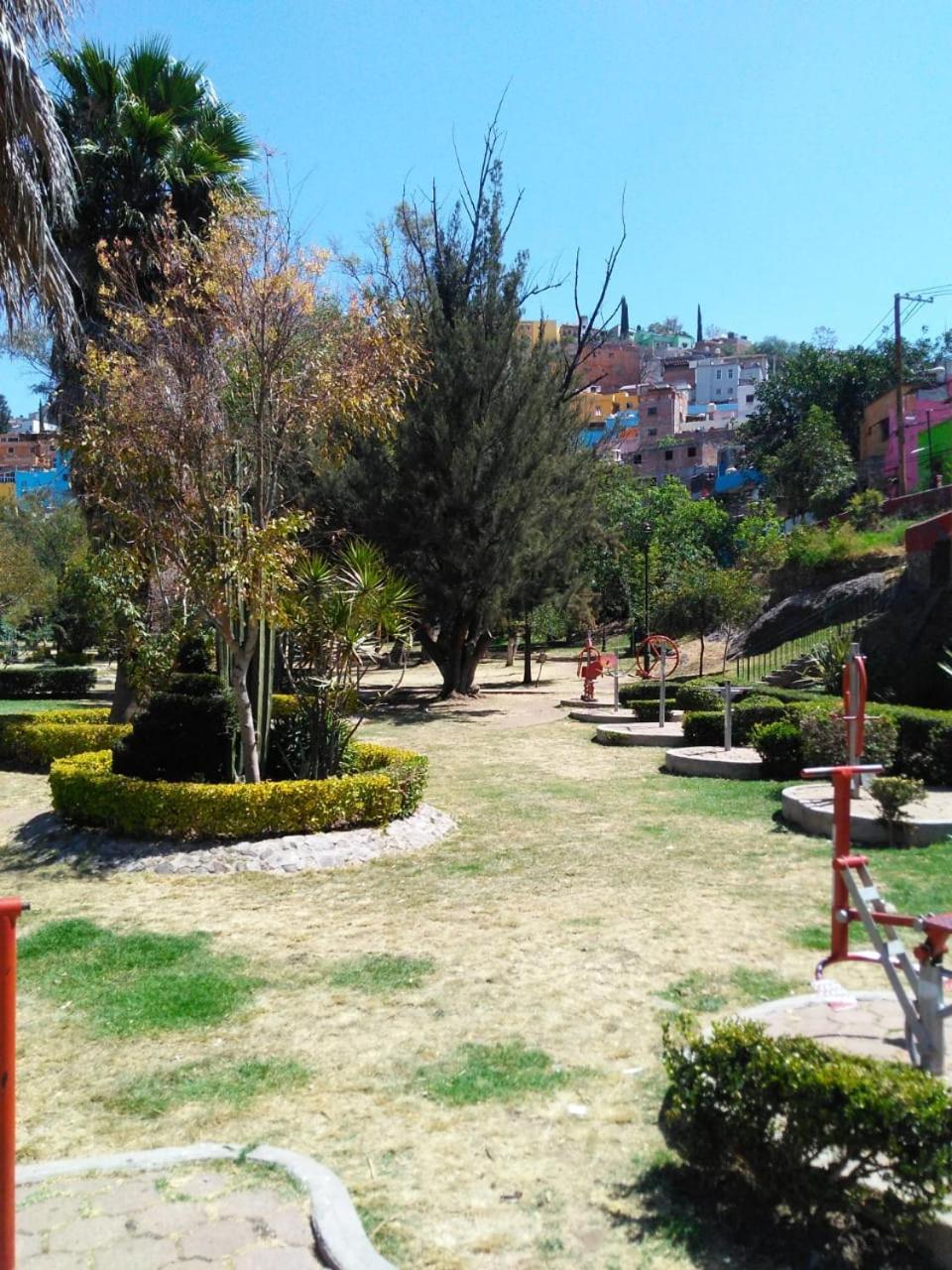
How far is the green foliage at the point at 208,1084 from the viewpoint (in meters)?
4.52

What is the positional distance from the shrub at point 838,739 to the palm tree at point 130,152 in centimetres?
1137

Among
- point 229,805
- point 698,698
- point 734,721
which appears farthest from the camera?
point 698,698

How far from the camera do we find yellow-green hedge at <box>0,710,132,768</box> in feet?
51.3

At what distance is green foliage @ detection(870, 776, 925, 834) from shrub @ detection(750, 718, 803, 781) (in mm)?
3613

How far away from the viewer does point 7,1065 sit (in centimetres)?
259

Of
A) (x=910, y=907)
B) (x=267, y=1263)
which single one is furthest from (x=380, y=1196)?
(x=910, y=907)

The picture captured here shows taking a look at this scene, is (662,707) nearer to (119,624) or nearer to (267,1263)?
(119,624)

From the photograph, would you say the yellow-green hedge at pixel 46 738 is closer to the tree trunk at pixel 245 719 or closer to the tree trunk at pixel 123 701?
the tree trunk at pixel 123 701

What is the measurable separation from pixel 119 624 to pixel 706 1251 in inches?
573

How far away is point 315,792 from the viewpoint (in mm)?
9688

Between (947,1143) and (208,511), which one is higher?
(208,511)

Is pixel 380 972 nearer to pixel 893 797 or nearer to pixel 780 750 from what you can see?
pixel 893 797

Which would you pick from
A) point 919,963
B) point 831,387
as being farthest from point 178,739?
point 831,387

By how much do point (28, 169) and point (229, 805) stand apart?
5.22 metres
